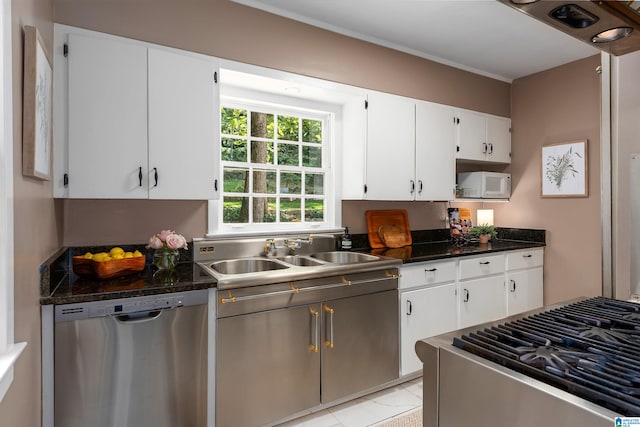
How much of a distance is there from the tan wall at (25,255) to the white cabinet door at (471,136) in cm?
321

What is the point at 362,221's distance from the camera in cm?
332

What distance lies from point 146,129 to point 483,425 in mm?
2092

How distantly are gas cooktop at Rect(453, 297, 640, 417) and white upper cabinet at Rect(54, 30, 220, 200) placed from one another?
181cm

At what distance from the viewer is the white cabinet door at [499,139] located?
379 cm

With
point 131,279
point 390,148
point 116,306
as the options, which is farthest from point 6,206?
point 390,148

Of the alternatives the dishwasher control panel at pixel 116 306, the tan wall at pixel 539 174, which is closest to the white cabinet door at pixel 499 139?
the tan wall at pixel 539 174

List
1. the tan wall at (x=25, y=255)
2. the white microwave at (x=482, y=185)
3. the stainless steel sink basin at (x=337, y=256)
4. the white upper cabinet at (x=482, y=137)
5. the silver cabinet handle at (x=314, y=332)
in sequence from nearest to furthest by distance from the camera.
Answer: the tan wall at (x=25, y=255) → the silver cabinet handle at (x=314, y=332) → the stainless steel sink basin at (x=337, y=256) → the white upper cabinet at (x=482, y=137) → the white microwave at (x=482, y=185)

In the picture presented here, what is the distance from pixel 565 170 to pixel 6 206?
13.8 feet

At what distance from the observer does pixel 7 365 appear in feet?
3.21

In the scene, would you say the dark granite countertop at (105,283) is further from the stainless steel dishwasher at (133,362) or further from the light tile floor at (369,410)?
the light tile floor at (369,410)

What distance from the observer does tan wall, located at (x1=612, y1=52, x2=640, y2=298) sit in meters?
1.38

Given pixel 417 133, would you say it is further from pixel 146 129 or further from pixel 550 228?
pixel 146 129

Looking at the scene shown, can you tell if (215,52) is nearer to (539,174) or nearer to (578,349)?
(578,349)

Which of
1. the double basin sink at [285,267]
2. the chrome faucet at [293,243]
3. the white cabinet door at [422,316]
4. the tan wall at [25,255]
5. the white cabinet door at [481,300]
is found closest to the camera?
the tan wall at [25,255]
